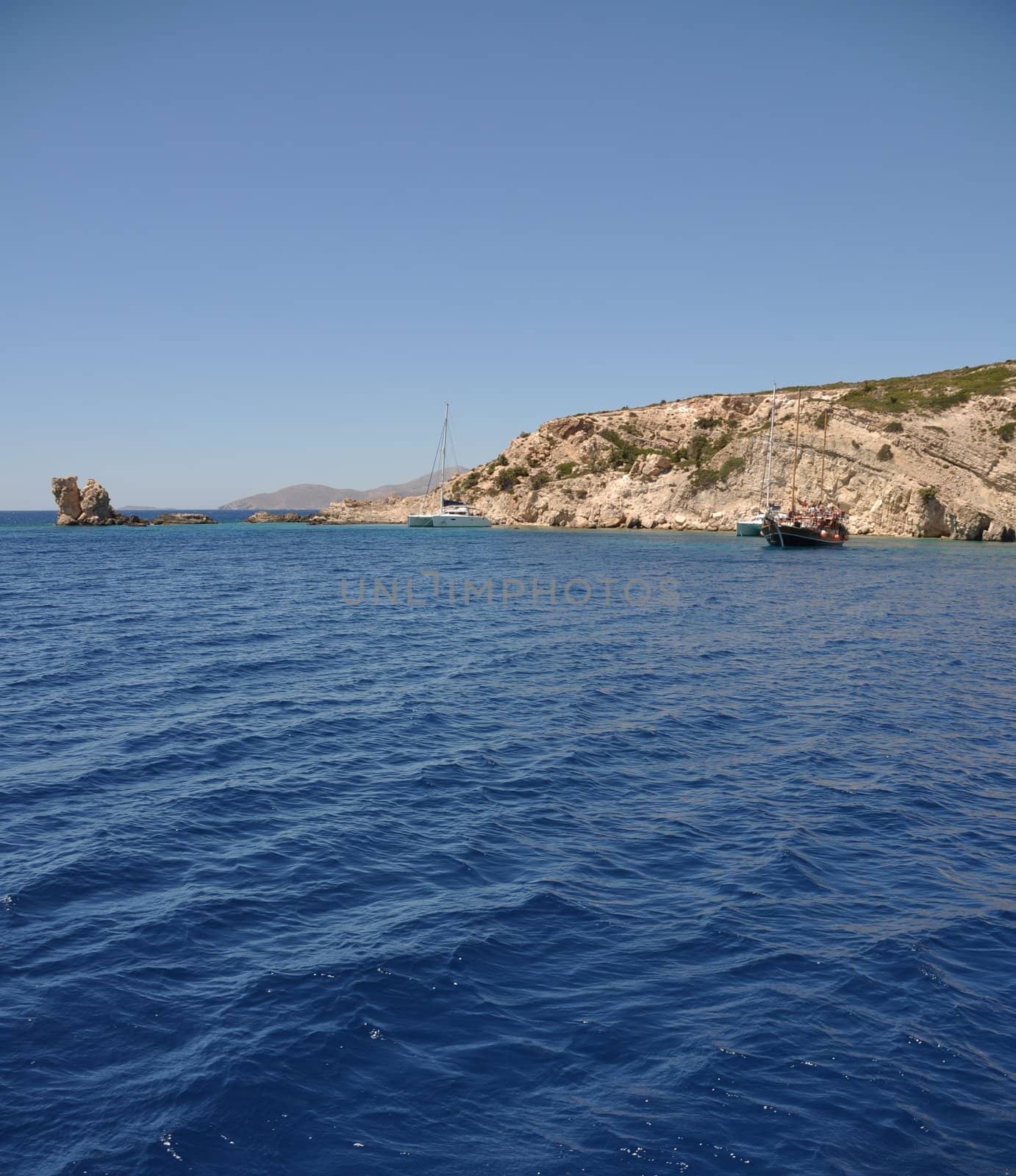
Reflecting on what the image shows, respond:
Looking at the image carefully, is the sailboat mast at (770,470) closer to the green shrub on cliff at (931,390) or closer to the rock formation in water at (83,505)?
the green shrub on cliff at (931,390)

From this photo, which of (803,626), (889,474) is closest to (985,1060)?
(803,626)

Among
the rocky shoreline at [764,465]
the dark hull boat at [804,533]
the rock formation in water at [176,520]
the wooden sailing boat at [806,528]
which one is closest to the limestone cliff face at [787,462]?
the rocky shoreline at [764,465]

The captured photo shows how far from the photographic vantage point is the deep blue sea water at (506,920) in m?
7.39

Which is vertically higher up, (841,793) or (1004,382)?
(1004,382)

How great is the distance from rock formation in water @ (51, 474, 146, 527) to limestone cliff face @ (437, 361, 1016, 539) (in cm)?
5900

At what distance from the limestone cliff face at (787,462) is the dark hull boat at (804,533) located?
14.6 m

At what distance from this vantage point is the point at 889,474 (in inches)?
3844

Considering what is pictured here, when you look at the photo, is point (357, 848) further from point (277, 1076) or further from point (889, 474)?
point (889, 474)

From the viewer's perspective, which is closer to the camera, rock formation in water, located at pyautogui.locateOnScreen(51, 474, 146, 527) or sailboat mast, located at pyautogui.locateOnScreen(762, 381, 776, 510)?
sailboat mast, located at pyautogui.locateOnScreen(762, 381, 776, 510)

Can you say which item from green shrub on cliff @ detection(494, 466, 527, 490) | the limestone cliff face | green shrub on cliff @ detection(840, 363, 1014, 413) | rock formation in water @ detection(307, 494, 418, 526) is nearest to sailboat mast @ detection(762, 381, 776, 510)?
the limestone cliff face

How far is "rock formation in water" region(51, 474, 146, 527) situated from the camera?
133 metres

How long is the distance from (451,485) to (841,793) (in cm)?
14455

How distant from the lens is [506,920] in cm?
1087

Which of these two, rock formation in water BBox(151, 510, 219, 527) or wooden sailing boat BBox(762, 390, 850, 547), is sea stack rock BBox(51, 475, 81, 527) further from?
wooden sailing boat BBox(762, 390, 850, 547)
